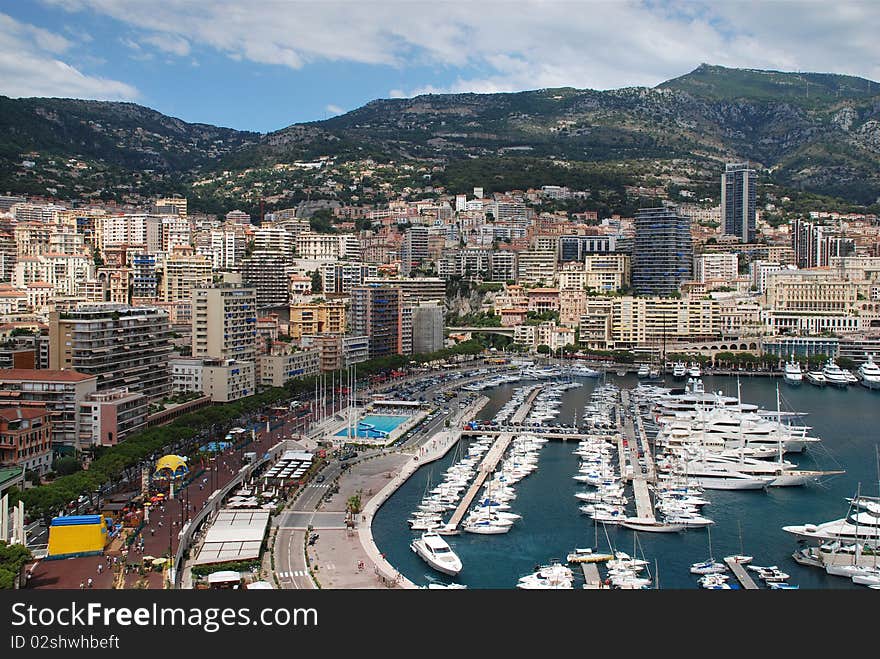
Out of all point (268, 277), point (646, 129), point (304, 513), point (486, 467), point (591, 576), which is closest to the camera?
point (591, 576)

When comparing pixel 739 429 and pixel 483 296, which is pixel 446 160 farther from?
pixel 739 429

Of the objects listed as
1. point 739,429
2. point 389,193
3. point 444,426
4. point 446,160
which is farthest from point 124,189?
point 739,429

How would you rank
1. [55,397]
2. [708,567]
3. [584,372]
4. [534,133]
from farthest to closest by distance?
[534,133]
[584,372]
[55,397]
[708,567]

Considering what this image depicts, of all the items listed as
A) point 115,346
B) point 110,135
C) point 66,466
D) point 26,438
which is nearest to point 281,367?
point 115,346

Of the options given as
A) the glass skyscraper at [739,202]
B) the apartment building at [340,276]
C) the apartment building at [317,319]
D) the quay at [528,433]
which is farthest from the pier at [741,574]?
the glass skyscraper at [739,202]

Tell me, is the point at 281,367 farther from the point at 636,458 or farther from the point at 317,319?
the point at 636,458
